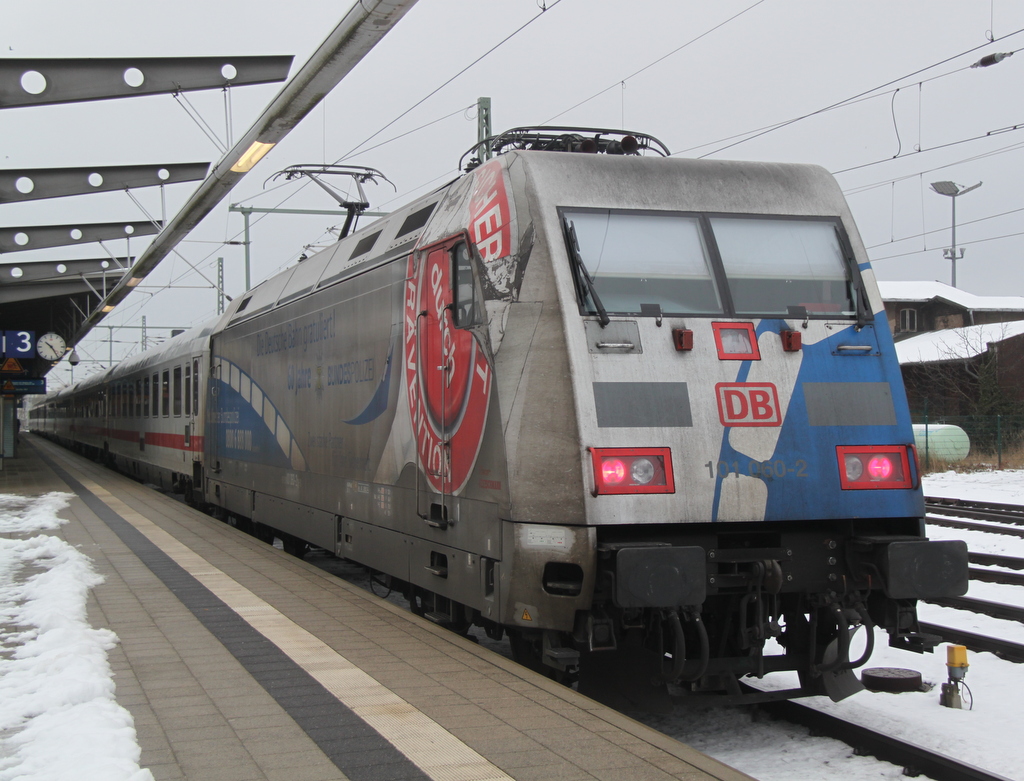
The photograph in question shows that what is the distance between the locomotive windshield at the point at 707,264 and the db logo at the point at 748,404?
49 cm

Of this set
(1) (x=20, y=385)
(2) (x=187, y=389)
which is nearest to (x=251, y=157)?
(2) (x=187, y=389)

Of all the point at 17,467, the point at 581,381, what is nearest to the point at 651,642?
the point at 581,381

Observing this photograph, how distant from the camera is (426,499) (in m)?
6.92

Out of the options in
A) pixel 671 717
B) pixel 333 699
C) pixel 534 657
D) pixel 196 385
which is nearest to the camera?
pixel 333 699

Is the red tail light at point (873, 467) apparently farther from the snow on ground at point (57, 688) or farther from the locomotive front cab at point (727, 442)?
the snow on ground at point (57, 688)

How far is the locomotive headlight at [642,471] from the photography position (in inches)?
208

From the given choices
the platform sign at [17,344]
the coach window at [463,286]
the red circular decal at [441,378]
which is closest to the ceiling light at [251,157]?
the red circular decal at [441,378]

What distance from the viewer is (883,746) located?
5285 mm

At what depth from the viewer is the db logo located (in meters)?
5.54

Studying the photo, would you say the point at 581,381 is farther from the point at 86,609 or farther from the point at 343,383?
the point at 86,609

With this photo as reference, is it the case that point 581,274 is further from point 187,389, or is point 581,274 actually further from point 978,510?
point 978,510

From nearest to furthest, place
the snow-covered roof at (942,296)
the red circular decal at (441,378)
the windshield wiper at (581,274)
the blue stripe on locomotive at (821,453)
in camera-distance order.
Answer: the blue stripe on locomotive at (821,453)
the windshield wiper at (581,274)
the red circular decal at (441,378)
the snow-covered roof at (942,296)

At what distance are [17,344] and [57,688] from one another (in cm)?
2553

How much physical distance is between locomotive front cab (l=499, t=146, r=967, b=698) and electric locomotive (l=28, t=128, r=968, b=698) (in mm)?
13
